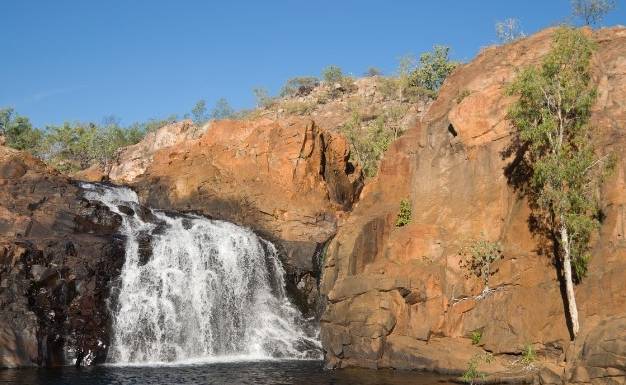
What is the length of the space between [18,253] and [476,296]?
24.3 meters

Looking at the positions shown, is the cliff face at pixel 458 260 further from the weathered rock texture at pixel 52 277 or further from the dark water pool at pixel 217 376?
the weathered rock texture at pixel 52 277

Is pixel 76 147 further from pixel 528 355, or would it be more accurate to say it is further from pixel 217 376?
pixel 528 355

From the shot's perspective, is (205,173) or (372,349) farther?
(205,173)

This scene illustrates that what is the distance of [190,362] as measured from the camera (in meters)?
35.1

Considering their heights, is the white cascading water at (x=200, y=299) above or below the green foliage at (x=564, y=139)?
below

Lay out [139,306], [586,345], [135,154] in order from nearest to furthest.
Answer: [586,345] → [139,306] → [135,154]

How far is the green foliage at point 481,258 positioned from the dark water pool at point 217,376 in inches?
226

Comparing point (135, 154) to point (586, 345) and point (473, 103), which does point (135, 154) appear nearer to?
point (473, 103)

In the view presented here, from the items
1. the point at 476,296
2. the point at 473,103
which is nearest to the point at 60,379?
the point at 476,296

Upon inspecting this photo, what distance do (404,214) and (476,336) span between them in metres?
9.15

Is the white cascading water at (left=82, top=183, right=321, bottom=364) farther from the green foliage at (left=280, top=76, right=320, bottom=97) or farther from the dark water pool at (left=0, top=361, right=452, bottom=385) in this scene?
the green foliage at (left=280, top=76, right=320, bottom=97)

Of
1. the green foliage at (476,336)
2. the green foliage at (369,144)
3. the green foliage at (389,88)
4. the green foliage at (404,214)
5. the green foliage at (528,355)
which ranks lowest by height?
the green foliage at (528,355)

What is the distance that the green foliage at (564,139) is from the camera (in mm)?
28859

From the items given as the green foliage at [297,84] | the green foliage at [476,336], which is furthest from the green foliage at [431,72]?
the green foliage at [476,336]
